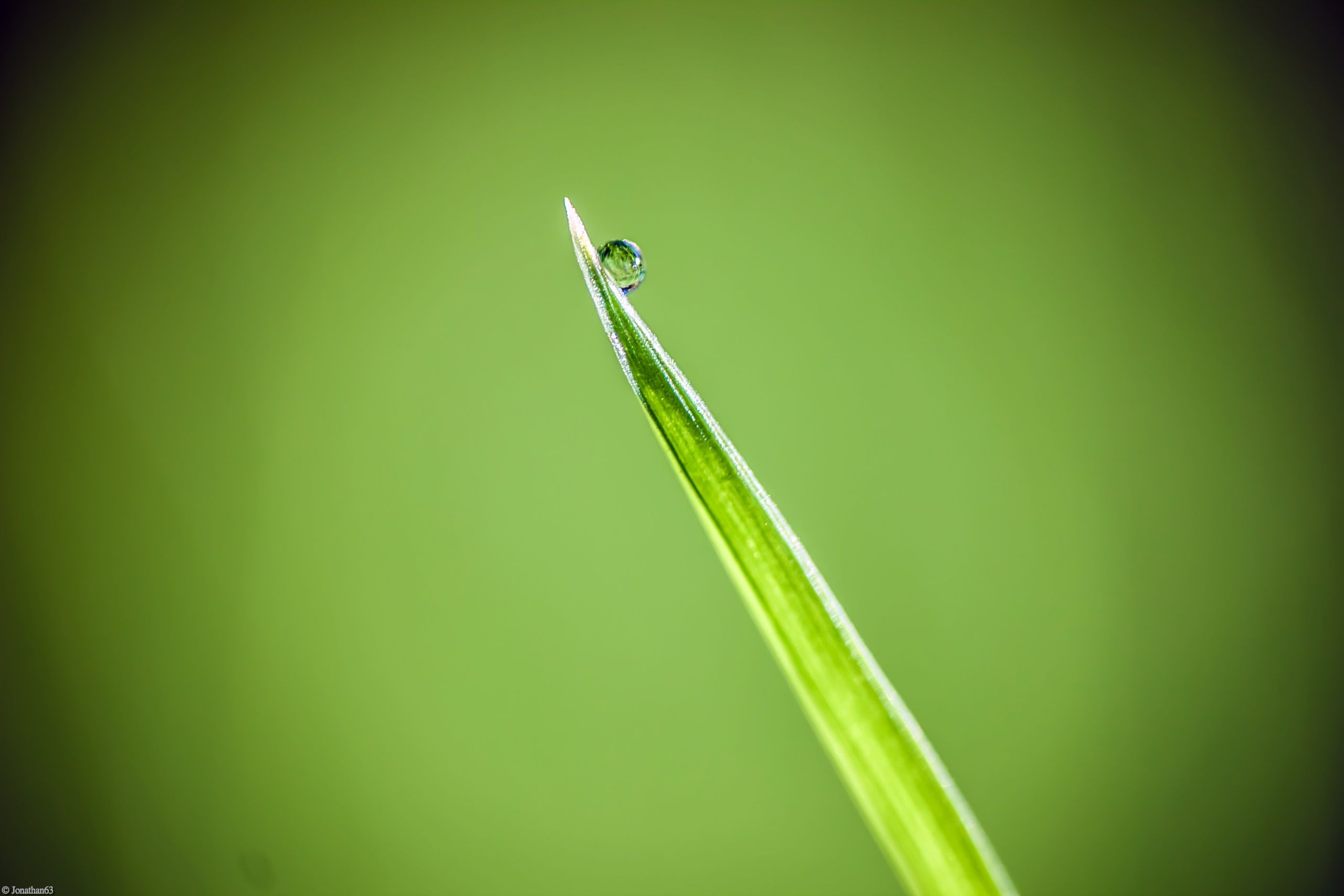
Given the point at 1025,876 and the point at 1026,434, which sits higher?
the point at 1026,434

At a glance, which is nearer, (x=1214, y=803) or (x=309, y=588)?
(x=309, y=588)

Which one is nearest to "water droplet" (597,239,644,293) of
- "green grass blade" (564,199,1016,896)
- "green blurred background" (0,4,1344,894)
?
"green grass blade" (564,199,1016,896)

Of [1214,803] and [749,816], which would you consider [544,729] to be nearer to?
[749,816]

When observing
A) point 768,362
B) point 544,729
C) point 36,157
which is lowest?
point 544,729

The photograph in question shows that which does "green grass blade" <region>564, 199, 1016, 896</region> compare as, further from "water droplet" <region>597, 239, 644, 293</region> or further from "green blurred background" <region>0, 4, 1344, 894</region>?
"green blurred background" <region>0, 4, 1344, 894</region>

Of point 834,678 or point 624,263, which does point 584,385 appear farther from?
point 834,678

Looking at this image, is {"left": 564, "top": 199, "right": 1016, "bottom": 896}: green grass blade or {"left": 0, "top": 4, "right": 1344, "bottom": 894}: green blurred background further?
{"left": 0, "top": 4, "right": 1344, "bottom": 894}: green blurred background

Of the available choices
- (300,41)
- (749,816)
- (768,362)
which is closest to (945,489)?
(768,362)
